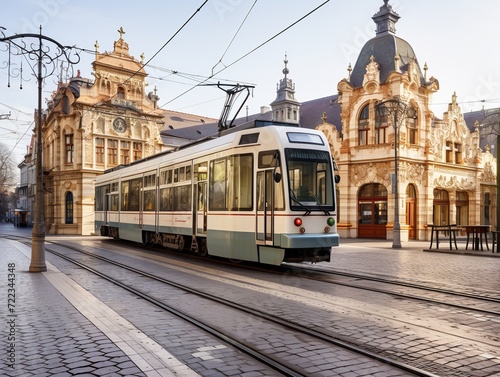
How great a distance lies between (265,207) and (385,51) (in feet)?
78.1

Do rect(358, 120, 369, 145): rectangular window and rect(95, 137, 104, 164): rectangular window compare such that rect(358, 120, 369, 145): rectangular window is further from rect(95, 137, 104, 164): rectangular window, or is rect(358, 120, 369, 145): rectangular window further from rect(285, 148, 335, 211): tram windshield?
rect(95, 137, 104, 164): rectangular window

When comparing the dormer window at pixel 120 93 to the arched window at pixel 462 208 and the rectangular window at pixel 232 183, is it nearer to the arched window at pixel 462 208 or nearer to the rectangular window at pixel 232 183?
the arched window at pixel 462 208

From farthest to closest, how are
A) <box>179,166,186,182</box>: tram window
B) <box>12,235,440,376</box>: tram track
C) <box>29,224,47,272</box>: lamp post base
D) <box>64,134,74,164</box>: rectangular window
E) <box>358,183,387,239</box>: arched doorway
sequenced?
<box>64,134,74,164</box>: rectangular window → <box>358,183,387,239</box>: arched doorway → <box>179,166,186,182</box>: tram window → <box>29,224,47,272</box>: lamp post base → <box>12,235,440,376</box>: tram track

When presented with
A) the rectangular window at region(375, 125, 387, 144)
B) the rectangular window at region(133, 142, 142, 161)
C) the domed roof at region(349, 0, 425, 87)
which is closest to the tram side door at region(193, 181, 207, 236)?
the rectangular window at region(375, 125, 387, 144)

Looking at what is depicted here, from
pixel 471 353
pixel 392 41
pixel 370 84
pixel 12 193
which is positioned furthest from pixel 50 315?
pixel 12 193

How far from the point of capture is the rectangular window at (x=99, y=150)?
3844cm

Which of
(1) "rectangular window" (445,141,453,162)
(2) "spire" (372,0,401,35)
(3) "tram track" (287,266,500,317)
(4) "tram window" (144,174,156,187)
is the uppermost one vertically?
(2) "spire" (372,0,401,35)

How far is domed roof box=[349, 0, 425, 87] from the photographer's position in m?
30.5

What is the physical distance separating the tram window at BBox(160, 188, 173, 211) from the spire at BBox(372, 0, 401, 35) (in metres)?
22.8

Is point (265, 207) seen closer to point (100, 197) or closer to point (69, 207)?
point (100, 197)

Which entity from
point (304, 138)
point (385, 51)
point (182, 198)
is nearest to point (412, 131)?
point (385, 51)

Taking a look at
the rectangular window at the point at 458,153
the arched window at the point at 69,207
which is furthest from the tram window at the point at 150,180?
the rectangular window at the point at 458,153

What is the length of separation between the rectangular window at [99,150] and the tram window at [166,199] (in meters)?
23.8

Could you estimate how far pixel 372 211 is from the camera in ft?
98.8
